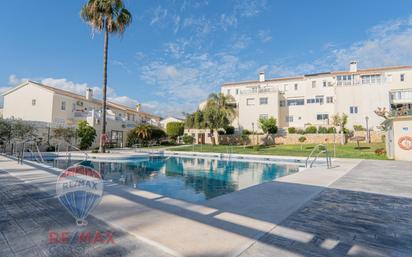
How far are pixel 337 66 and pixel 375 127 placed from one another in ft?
43.6

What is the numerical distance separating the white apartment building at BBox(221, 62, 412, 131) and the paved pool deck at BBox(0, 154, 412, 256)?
28.4m

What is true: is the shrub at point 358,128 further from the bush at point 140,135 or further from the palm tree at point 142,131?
the palm tree at point 142,131

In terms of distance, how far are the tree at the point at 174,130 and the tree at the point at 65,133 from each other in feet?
58.3

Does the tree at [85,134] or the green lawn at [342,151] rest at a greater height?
the tree at [85,134]

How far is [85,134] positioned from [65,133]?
2.20 metres

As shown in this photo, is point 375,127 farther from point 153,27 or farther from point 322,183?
point 153,27

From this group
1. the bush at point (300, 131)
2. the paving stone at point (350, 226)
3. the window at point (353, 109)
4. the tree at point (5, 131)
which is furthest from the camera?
the bush at point (300, 131)

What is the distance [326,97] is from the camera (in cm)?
3350

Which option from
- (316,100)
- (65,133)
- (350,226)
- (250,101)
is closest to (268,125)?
(250,101)

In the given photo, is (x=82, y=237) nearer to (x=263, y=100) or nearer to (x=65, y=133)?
(x=65, y=133)

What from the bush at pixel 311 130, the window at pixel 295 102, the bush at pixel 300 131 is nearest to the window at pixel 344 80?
the window at pixel 295 102

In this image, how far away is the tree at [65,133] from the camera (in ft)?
77.0

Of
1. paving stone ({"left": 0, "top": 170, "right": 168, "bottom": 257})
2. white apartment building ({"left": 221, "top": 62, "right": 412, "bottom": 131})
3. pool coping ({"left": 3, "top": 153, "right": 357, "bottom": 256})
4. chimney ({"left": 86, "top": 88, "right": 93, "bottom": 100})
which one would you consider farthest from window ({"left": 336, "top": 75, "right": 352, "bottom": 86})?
chimney ({"left": 86, "top": 88, "right": 93, "bottom": 100})

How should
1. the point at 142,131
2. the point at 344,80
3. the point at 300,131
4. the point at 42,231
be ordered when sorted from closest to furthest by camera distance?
the point at 42,231 → the point at 300,131 → the point at 344,80 → the point at 142,131
